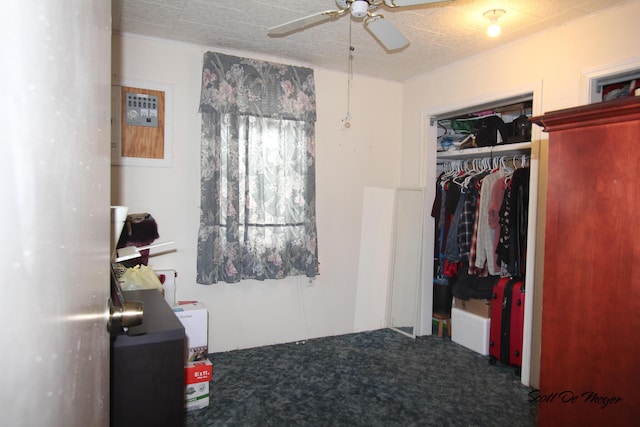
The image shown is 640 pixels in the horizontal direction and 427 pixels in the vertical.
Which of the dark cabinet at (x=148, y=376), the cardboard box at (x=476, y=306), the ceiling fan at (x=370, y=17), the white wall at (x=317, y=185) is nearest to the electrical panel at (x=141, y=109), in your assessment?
the white wall at (x=317, y=185)

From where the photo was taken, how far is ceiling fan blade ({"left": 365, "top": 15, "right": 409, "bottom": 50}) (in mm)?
2100

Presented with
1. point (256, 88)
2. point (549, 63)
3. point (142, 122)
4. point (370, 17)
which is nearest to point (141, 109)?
point (142, 122)

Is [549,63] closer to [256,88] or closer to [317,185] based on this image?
[317,185]

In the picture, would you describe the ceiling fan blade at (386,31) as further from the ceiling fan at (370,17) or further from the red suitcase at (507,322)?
the red suitcase at (507,322)

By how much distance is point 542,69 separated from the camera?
2758 mm

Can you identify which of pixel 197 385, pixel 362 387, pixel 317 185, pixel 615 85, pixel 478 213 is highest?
pixel 615 85

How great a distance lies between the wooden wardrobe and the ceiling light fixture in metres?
1.07

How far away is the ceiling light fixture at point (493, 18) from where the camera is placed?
2365 millimetres

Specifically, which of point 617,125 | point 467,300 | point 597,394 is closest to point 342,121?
point 467,300

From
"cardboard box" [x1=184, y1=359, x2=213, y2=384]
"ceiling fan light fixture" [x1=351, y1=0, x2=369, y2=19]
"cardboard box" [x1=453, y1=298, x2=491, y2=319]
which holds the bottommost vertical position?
"cardboard box" [x1=184, y1=359, x2=213, y2=384]

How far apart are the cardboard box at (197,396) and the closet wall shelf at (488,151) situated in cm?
284

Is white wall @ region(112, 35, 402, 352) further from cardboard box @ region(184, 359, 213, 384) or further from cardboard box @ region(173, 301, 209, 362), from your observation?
cardboard box @ region(184, 359, 213, 384)

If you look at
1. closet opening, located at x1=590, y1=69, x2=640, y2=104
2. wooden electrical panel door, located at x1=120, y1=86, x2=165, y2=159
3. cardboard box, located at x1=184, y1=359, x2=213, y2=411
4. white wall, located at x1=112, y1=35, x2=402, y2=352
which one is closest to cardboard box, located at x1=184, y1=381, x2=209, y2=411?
cardboard box, located at x1=184, y1=359, x2=213, y2=411

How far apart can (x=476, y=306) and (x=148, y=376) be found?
289cm
